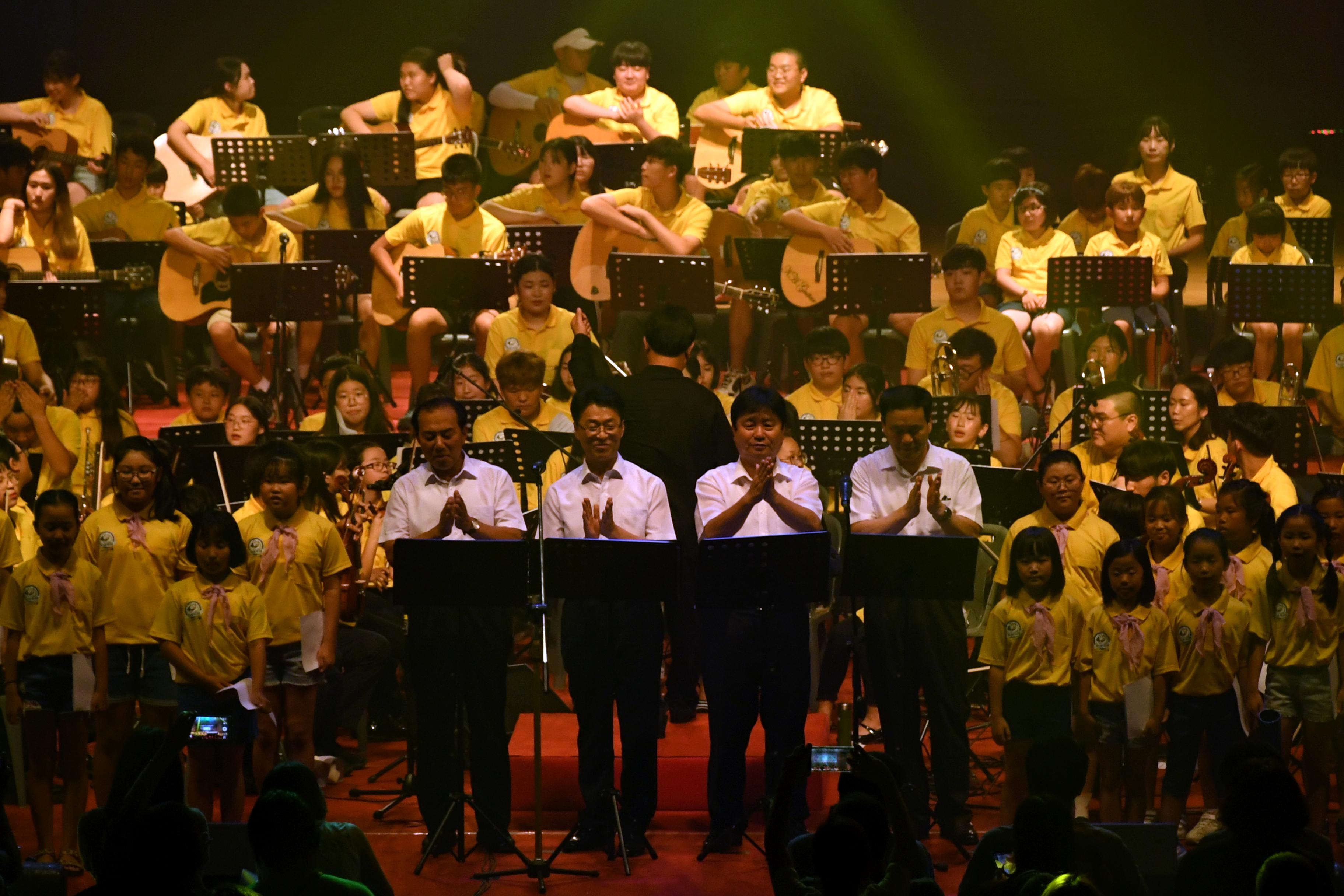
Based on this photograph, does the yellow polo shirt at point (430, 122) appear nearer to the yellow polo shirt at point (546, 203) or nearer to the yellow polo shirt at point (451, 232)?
the yellow polo shirt at point (546, 203)

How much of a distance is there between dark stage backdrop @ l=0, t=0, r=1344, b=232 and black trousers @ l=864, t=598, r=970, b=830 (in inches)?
361

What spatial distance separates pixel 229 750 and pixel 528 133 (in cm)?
817

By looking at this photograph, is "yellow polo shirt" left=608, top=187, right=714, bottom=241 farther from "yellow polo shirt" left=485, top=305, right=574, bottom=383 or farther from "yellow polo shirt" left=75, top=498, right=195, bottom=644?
"yellow polo shirt" left=75, top=498, right=195, bottom=644

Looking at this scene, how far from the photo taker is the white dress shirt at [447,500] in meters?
6.20

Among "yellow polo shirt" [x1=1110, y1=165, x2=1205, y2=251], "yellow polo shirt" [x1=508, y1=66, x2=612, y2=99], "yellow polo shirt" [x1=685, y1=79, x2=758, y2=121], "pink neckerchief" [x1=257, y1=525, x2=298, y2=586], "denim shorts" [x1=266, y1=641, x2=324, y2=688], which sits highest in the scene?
"yellow polo shirt" [x1=508, y1=66, x2=612, y2=99]

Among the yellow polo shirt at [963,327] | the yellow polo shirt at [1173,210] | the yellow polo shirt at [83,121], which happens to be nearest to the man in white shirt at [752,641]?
the yellow polo shirt at [963,327]

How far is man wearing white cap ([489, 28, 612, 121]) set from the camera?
1342 centimetres

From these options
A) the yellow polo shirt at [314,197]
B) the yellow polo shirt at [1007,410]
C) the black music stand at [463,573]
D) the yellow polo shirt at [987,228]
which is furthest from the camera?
the yellow polo shirt at [987,228]

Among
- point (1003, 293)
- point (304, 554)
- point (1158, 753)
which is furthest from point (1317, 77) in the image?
point (304, 554)

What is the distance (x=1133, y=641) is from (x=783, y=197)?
524 cm

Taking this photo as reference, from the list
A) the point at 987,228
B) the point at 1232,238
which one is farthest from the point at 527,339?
the point at 1232,238

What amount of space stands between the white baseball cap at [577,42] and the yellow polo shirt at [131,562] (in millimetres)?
7832

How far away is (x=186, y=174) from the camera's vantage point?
12883 mm

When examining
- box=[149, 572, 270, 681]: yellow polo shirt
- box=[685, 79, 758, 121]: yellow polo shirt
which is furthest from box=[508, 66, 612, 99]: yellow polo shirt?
box=[149, 572, 270, 681]: yellow polo shirt
